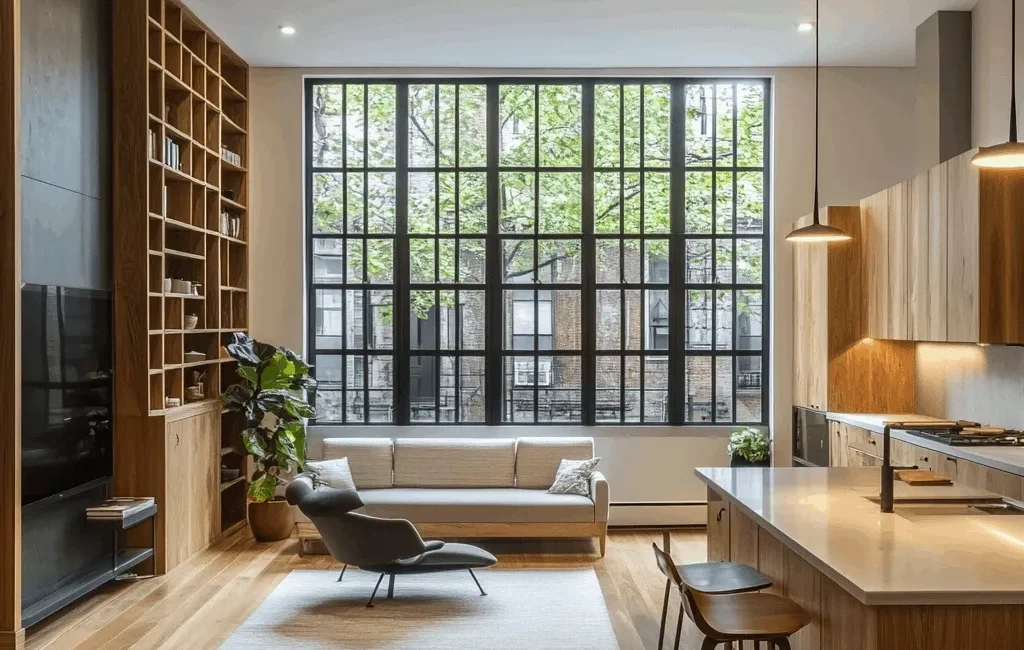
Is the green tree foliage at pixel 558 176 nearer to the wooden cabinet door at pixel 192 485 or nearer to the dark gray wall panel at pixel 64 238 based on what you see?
the wooden cabinet door at pixel 192 485

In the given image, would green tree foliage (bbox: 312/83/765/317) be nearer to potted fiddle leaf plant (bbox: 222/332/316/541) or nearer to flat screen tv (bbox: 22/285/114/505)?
potted fiddle leaf plant (bbox: 222/332/316/541)

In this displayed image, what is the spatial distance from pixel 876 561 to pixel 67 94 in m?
4.98

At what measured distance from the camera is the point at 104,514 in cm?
560

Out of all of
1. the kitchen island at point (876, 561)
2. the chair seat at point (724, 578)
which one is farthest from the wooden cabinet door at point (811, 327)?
the chair seat at point (724, 578)

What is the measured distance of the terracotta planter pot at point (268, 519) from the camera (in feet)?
24.4

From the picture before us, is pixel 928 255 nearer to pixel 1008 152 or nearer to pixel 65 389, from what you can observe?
pixel 1008 152

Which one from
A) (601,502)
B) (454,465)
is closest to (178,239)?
(454,465)

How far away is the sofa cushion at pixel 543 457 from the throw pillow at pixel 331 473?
52.9 inches

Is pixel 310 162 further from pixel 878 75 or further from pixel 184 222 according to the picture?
pixel 878 75

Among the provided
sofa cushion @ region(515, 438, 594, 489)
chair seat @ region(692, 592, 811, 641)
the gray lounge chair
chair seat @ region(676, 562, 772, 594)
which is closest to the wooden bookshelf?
the gray lounge chair

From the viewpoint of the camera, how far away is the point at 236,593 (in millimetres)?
5965

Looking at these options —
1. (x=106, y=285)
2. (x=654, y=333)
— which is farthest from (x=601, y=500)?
(x=106, y=285)
